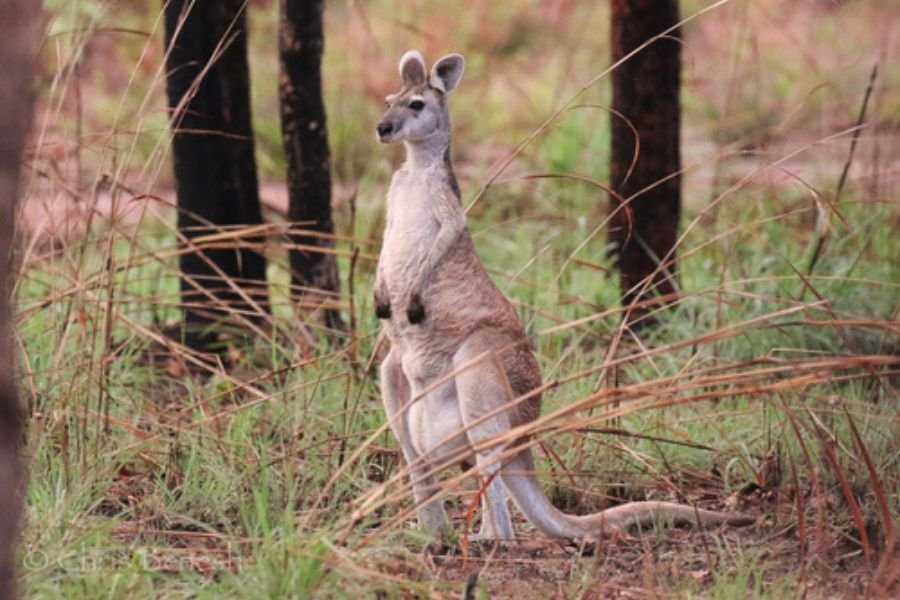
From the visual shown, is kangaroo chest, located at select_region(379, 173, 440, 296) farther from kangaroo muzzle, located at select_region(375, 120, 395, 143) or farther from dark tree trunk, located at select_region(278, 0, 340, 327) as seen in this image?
dark tree trunk, located at select_region(278, 0, 340, 327)

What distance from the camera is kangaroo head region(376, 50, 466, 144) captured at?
4270 millimetres

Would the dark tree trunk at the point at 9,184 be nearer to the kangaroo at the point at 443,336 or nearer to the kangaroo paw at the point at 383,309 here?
the kangaroo at the point at 443,336

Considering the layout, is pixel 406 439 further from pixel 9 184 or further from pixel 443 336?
pixel 9 184

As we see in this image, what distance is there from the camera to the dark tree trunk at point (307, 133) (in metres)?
6.11

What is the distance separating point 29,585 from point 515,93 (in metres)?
8.87

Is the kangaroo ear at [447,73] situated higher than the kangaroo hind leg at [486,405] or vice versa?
the kangaroo ear at [447,73]

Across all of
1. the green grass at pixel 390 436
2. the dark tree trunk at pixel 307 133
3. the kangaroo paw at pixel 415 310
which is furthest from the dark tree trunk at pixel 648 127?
the kangaroo paw at pixel 415 310

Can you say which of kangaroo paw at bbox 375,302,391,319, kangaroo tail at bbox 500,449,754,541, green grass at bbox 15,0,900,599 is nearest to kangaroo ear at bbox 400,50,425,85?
green grass at bbox 15,0,900,599

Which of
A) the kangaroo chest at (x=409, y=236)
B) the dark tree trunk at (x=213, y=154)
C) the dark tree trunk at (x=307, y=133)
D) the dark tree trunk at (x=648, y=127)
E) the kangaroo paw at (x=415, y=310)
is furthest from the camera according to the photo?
the dark tree trunk at (x=648, y=127)

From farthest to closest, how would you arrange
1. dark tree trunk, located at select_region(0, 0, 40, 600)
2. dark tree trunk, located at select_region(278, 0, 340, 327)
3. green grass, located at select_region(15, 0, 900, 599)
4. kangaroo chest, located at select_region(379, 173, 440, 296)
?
dark tree trunk, located at select_region(278, 0, 340, 327)
kangaroo chest, located at select_region(379, 173, 440, 296)
green grass, located at select_region(15, 0, 900, 599)
dark tree trunk, located at select_region(0, 0, 40, 600)

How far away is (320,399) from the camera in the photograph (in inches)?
213

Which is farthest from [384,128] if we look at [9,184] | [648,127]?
[648,127]

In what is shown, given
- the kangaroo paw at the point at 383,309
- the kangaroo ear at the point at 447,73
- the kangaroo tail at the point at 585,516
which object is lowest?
the kangaroo tail at the point at 585,516

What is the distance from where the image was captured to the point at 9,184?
230 cm
